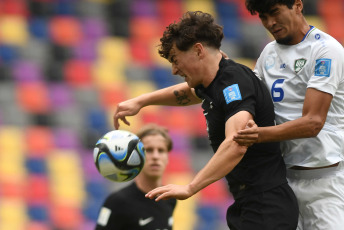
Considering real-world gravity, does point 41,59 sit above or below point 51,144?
above

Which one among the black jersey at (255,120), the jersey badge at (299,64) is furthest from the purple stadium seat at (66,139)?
the jersey badge at (299,64)

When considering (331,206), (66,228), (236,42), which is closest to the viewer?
(331,206)

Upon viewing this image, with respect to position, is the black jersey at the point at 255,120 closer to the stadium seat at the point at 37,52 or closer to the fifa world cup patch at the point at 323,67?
the fifa world cup patch at the point at 323,67

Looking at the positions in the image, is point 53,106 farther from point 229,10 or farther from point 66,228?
point 229,10

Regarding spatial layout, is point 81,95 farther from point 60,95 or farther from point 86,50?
point 86,50

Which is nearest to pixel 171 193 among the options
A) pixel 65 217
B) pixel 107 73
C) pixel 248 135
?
pixel 248 135

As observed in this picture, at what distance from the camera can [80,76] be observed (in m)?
9.96

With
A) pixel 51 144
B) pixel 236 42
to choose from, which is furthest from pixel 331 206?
pixel 236 42

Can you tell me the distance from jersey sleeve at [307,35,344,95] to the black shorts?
623 mm

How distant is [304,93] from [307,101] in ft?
0.69

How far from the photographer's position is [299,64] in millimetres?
3922

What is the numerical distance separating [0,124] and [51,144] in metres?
0.76

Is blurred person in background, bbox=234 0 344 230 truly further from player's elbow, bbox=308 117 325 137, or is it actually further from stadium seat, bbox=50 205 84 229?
stadium seat, bbox=50 205 84 229

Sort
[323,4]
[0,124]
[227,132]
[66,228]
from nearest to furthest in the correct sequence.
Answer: [227,132] → [66,228] → [0,124] → [323,4]
